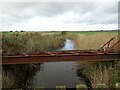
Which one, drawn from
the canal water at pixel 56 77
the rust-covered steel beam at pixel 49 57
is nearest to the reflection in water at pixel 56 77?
the canal water at pixel 56 77

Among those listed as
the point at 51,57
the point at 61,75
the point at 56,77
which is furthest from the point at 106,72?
the point at 61,75

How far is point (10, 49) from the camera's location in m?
9.41

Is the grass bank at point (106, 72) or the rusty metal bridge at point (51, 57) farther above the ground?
the rusty metal bridge at point (51, 57)

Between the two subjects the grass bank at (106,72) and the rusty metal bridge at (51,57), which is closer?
the grass bank at (106,72)

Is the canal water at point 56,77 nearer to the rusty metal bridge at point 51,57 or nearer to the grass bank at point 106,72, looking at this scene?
the grass bank at point 106,72

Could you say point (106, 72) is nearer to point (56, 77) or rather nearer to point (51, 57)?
point (51, 57)

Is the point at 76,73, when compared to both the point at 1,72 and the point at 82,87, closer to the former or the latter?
the point at 1,72

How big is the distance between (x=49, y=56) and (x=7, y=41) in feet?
8.41

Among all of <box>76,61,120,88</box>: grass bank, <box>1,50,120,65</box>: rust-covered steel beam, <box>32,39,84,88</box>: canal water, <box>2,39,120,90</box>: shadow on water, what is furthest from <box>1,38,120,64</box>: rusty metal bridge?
<box>32,39,84,88</box>: canal water

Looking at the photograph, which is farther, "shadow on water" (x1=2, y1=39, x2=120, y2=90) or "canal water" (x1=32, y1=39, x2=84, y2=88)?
"canal water" (x1=32, y1=39, x2=84, y2=88)

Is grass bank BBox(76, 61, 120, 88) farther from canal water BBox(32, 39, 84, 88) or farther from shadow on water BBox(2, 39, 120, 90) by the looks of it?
canal water BBox(32, 39, 84, 88)

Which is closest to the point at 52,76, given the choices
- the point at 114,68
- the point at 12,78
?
the point at 12,78

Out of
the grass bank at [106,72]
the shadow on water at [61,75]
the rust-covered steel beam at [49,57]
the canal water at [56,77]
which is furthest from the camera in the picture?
the canal water at [56,77]

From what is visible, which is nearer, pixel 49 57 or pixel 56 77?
pixel 49 57
